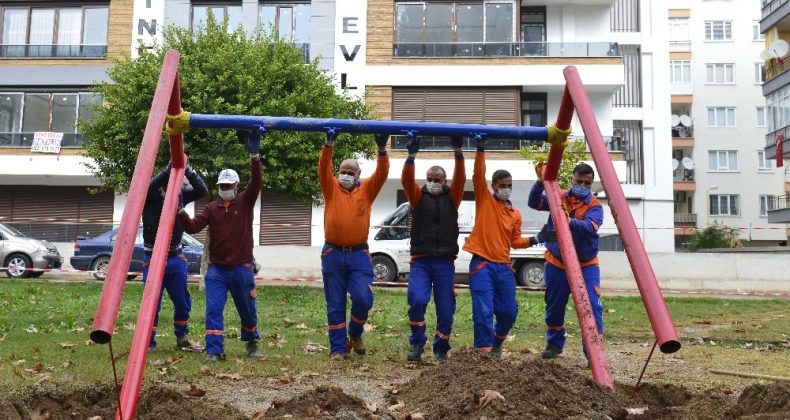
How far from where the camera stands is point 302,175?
1652cm

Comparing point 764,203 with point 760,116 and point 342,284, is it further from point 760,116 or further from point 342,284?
point 342,284

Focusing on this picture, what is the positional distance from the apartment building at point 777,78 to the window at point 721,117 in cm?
1695

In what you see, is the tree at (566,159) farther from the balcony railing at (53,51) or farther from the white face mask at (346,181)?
the balcony railing at (53,51)

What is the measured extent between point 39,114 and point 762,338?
1066 inches

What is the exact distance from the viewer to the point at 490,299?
7270 millimetres

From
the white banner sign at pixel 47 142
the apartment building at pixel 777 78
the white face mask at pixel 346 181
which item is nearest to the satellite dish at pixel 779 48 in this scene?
the apartment building at pixel 777 78

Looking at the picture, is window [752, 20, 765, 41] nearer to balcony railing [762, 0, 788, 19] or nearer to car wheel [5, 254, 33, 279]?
balcony railing [762, 0, 788, 19]

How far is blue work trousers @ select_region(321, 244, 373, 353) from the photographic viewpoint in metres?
7.50

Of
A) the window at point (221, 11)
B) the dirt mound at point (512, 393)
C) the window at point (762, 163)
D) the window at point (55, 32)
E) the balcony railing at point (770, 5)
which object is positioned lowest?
the dirt mound at point (512, 393)

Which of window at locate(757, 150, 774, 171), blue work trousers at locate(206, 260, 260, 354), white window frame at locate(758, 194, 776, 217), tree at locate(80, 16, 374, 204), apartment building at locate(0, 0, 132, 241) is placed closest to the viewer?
blue work trousers at locate(206, 260, 260, 354)

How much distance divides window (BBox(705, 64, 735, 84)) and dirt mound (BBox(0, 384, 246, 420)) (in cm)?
5533

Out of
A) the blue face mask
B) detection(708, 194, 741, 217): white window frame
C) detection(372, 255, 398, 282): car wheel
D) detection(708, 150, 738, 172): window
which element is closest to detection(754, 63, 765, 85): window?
detection(708, 150, 738, 172): window

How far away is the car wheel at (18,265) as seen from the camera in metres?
19.8

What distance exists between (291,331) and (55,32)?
80.7ft
